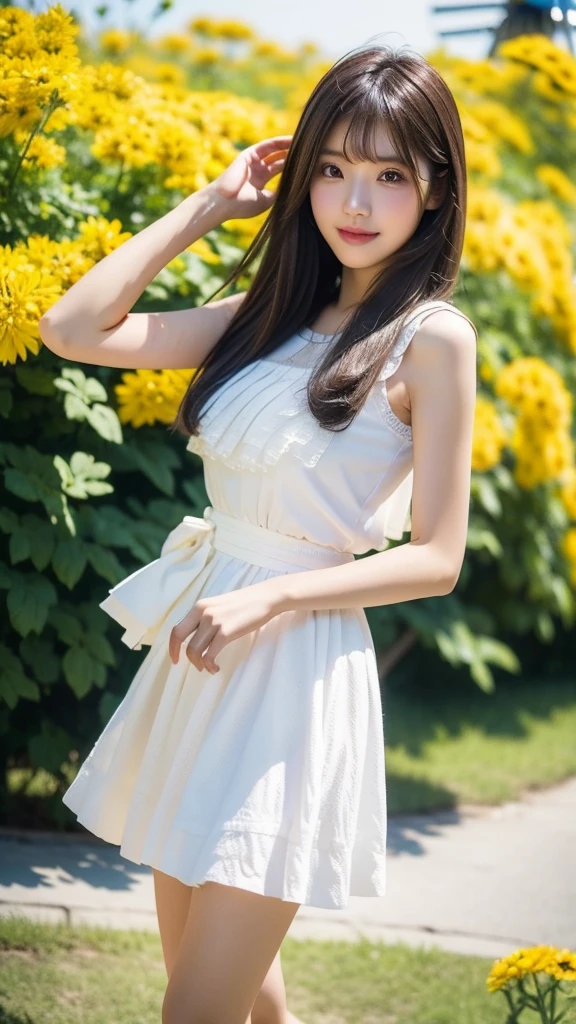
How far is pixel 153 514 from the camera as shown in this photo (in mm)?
2922

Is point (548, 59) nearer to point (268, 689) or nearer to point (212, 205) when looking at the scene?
point (212, 205)

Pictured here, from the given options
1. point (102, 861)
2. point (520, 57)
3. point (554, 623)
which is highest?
point (520, 57)

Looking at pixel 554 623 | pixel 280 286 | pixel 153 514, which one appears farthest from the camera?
pixel 554 623

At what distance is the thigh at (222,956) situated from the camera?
1574 mm

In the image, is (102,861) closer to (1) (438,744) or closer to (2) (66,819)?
(2) (66,819)

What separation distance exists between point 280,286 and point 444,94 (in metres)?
0.40

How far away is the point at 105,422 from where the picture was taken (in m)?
2.59

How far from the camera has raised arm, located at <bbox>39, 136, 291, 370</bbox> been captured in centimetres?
187

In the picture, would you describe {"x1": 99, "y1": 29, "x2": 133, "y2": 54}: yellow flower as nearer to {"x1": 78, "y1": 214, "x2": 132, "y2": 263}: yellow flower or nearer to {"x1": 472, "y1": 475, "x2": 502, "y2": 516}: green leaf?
{"x1": 472, "y1": 475, "x2": 502, "y2": 516}: green leaf

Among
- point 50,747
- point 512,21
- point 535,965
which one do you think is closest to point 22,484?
point 50,747

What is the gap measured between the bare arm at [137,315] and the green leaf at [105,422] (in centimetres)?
56

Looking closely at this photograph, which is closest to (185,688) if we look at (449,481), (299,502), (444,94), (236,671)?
(236,671)

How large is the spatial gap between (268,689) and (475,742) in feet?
9.87

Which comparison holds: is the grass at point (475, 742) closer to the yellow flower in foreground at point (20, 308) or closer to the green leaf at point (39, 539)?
the green leaf at point (39, 539)
